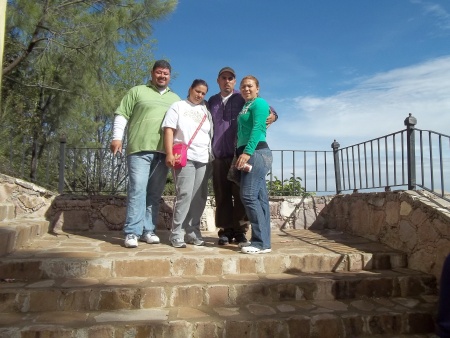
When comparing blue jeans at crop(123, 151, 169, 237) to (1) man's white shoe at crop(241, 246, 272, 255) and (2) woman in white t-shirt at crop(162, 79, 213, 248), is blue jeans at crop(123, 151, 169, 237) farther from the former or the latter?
(1) man's white shoe at crop(241, 246, 272, 255)

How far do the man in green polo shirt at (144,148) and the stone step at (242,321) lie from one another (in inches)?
45.9

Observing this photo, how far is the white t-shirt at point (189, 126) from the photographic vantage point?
3541mm

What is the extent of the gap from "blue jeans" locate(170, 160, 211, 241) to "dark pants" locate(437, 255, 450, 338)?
8.11 ft

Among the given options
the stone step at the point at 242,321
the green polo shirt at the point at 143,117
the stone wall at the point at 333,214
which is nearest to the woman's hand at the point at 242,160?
the green polo shirt at the point at 143,117

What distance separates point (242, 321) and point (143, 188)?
5.61 ft

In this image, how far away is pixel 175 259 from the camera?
3.09 meters

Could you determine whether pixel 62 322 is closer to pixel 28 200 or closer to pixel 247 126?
pixel 247 126

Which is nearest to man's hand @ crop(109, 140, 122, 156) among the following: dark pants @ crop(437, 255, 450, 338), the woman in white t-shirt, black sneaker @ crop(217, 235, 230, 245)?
the woman in white t-shirt

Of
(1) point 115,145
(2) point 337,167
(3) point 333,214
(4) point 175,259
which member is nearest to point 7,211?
(1) point 115,145

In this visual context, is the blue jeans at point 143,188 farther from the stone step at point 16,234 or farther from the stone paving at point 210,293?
the stone step at point 16,234

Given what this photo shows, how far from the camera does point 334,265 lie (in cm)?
335

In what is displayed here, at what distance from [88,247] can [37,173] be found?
332cm

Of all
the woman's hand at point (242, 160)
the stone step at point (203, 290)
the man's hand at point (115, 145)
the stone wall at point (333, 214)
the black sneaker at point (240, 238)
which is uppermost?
the man's hand at point (115, 145)

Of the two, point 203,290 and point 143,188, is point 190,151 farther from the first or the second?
point 203,290
